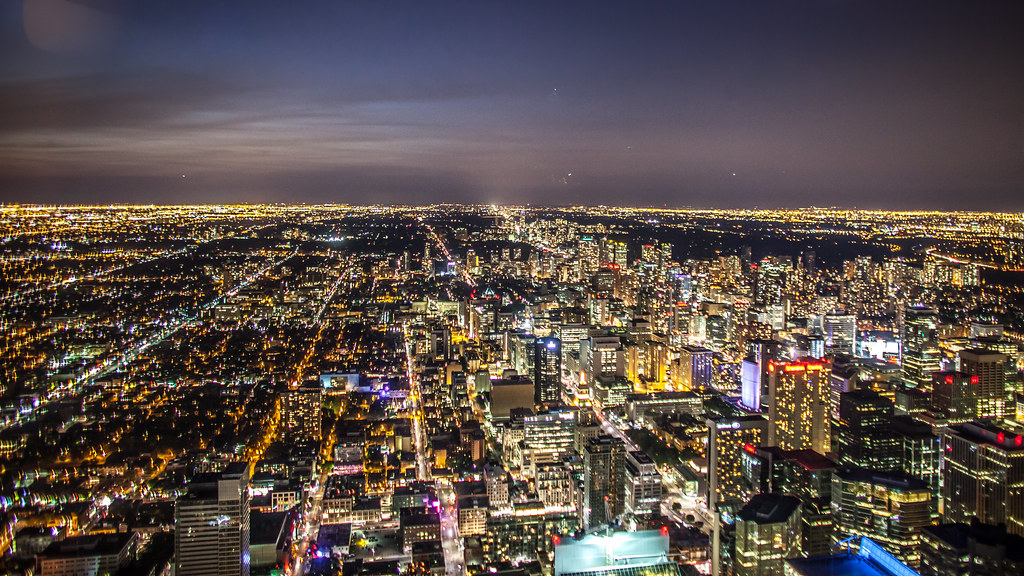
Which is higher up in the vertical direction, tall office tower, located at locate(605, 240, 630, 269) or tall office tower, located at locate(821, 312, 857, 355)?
tall office tower, located at locate(605, 240, 630, 269)

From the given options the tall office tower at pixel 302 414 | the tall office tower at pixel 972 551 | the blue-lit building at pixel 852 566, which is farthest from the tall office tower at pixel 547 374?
the tall office tower at pixel 972 551

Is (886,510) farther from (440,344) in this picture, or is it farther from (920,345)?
(440,344)

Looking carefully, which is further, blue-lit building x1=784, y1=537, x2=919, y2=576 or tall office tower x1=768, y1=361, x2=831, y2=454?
tall office tower x1=768, y1=361, x2=831, y2=454

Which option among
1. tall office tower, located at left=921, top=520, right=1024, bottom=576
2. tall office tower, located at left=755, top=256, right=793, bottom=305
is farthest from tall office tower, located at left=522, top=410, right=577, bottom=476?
tall office tower, located at left=755, top=256, right=793, bottom=305

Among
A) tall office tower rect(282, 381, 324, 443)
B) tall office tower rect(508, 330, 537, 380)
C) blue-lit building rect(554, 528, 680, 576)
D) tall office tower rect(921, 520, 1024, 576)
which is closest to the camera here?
tall office tower rect(921, 520, 1024, 576)

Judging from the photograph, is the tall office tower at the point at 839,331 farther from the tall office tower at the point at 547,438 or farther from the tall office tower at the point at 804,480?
the tall office tower at the point at 547,438

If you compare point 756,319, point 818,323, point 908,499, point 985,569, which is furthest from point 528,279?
point 985,569

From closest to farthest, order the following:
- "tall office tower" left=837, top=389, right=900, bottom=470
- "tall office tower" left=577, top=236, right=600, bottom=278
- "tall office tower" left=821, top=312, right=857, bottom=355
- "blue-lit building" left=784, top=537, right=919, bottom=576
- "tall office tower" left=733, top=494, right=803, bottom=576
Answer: "blue-lit building" left=784, top=537, right=919, bottom=576, "tall office tower" left=733, top=494, right=803, bottom=576, "tall office tower" left=837, top=389, right=900, bottom=470, "tall office tower" left=821, top=312, right=857, bottom=355, "tall office tower" left=577, top=236, right=600, bottom=278

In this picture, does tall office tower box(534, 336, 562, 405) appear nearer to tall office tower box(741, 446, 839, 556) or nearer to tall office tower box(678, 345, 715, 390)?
tall office tower box(678, 345, 715, 390)
